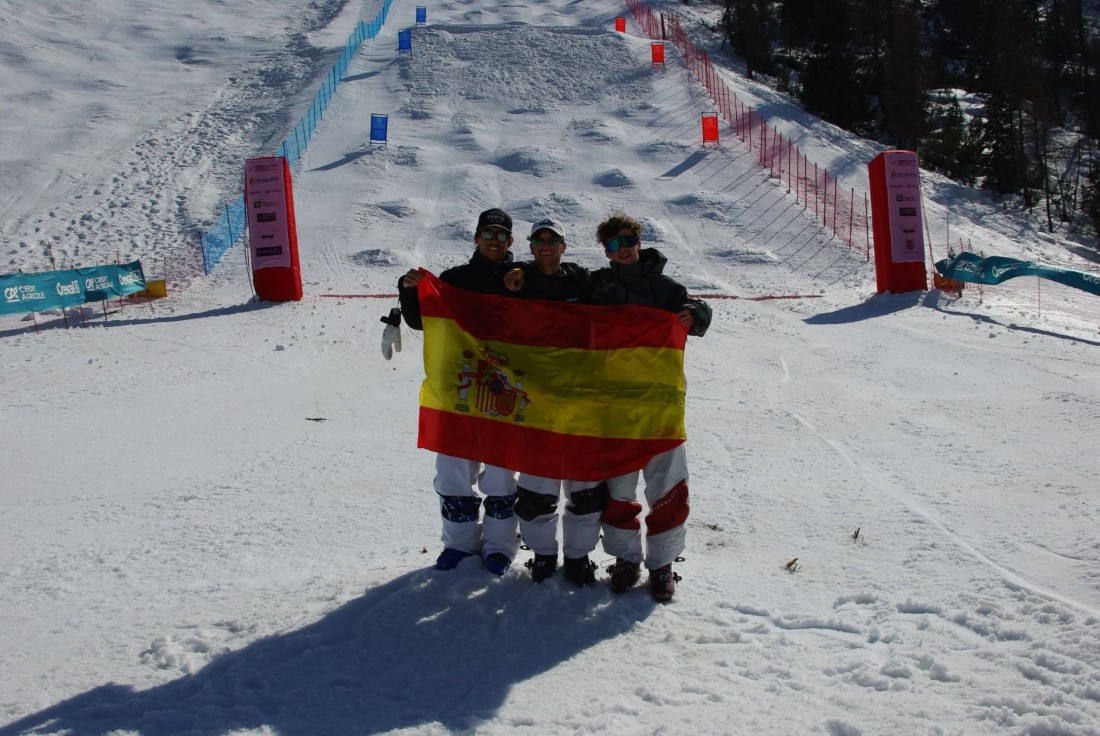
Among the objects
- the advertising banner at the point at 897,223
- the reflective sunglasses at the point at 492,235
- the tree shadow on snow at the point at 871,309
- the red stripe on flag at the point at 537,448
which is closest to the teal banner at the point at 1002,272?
the advertising banner at the point at 897,223

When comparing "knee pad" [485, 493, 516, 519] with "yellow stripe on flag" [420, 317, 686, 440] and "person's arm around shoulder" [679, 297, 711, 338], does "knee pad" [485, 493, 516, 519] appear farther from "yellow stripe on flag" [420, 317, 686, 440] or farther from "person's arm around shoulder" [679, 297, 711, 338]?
"person's arm around shoulder" [679, 297, 711, 338]

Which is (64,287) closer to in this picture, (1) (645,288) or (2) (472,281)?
(2) (472,281)

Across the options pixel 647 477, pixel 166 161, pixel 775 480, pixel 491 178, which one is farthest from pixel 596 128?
pixel 647 477

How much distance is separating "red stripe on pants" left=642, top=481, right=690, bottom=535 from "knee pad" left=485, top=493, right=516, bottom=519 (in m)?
0.63

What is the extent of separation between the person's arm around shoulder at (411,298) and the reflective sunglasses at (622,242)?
3.10ft

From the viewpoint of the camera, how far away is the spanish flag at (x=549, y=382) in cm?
402

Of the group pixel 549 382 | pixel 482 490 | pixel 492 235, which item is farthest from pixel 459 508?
pixel 492 235

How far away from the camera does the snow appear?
10.2 feet

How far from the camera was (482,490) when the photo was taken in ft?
13.5

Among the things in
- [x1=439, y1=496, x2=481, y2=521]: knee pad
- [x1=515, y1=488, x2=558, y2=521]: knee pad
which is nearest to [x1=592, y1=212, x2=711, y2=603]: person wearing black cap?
[x1=515, y1=488, x2=558, y2=521]: knee pad

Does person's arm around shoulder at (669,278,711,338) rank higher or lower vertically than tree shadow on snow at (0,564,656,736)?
higher

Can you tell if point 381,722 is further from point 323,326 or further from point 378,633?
point 323,326

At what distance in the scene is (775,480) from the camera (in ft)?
19.8

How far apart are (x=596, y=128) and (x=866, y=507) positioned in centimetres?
1984
